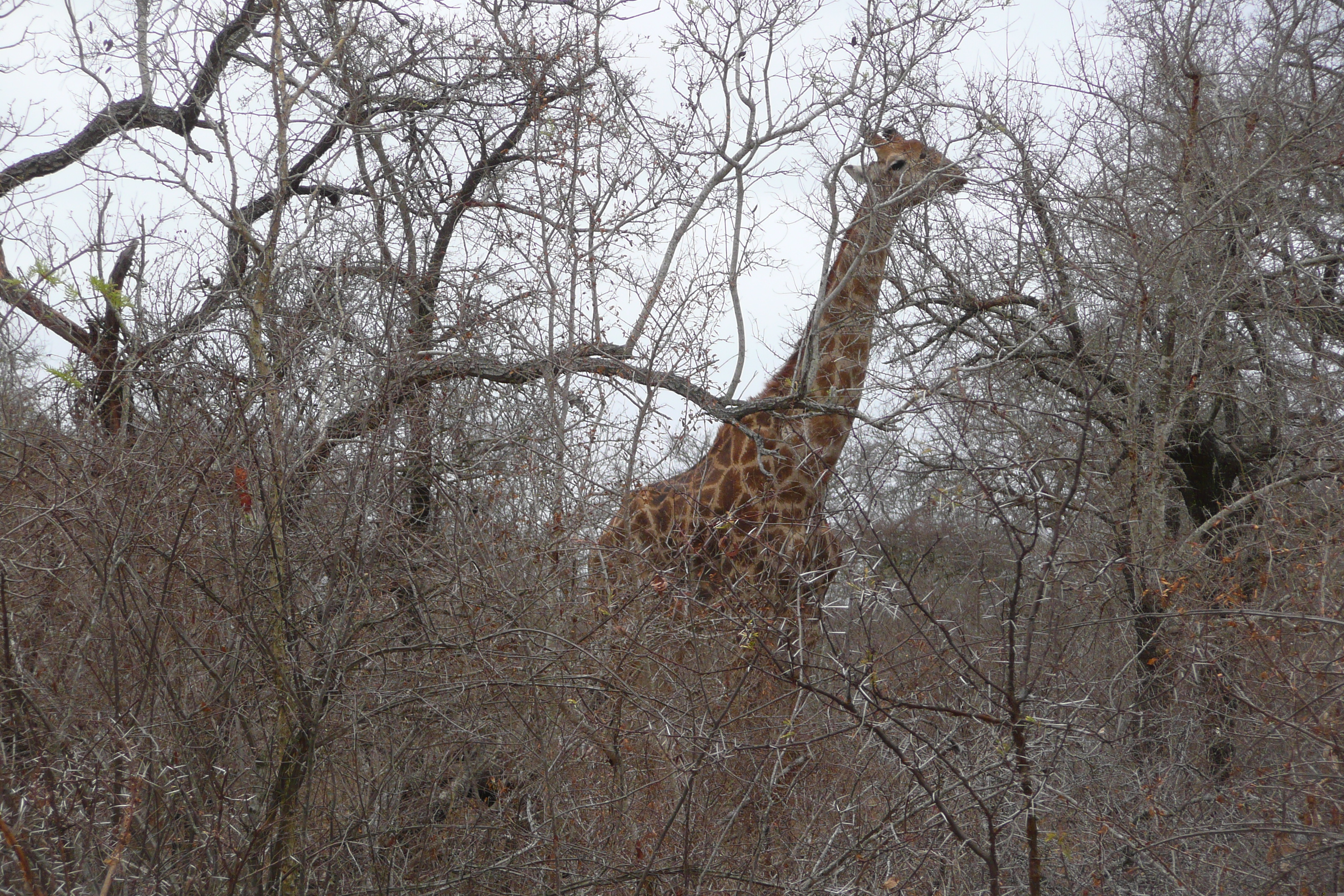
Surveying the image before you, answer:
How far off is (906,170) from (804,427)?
1.80m

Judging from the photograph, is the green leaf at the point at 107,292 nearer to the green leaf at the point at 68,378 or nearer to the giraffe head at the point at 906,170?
the green leaf at the point at 68,378

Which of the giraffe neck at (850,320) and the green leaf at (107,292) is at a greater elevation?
the giraffe neck at (850,320)

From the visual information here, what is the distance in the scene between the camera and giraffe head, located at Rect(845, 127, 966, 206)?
711cm

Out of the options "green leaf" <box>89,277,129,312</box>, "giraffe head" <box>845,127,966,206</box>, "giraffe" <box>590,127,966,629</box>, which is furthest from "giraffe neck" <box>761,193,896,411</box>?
"green leaf" <box>89,277,129,312</box>

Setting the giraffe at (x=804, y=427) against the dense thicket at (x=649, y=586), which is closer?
the dense thicket at (x=649, y=586)

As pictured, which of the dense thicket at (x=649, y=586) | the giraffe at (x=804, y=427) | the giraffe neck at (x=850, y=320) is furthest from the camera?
the giraffe neck at (x=850, y=320)

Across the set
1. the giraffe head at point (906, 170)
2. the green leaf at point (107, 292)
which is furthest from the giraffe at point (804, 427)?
the green leaf at point (107, 292)

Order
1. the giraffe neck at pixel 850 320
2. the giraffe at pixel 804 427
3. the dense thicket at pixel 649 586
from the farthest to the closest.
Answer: the giraffe neck at pixel 850 320 → the giraffe at pixel 804 427 → the dense thicket at pixel 649 586

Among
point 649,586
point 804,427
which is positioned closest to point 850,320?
point 804,427

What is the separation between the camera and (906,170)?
7.14 meters

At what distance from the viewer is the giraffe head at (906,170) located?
7113mm

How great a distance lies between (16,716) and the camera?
3.48 m

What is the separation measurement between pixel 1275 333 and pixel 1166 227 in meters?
1.44

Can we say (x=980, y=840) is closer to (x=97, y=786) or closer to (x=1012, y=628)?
(x=1012, y=628)
